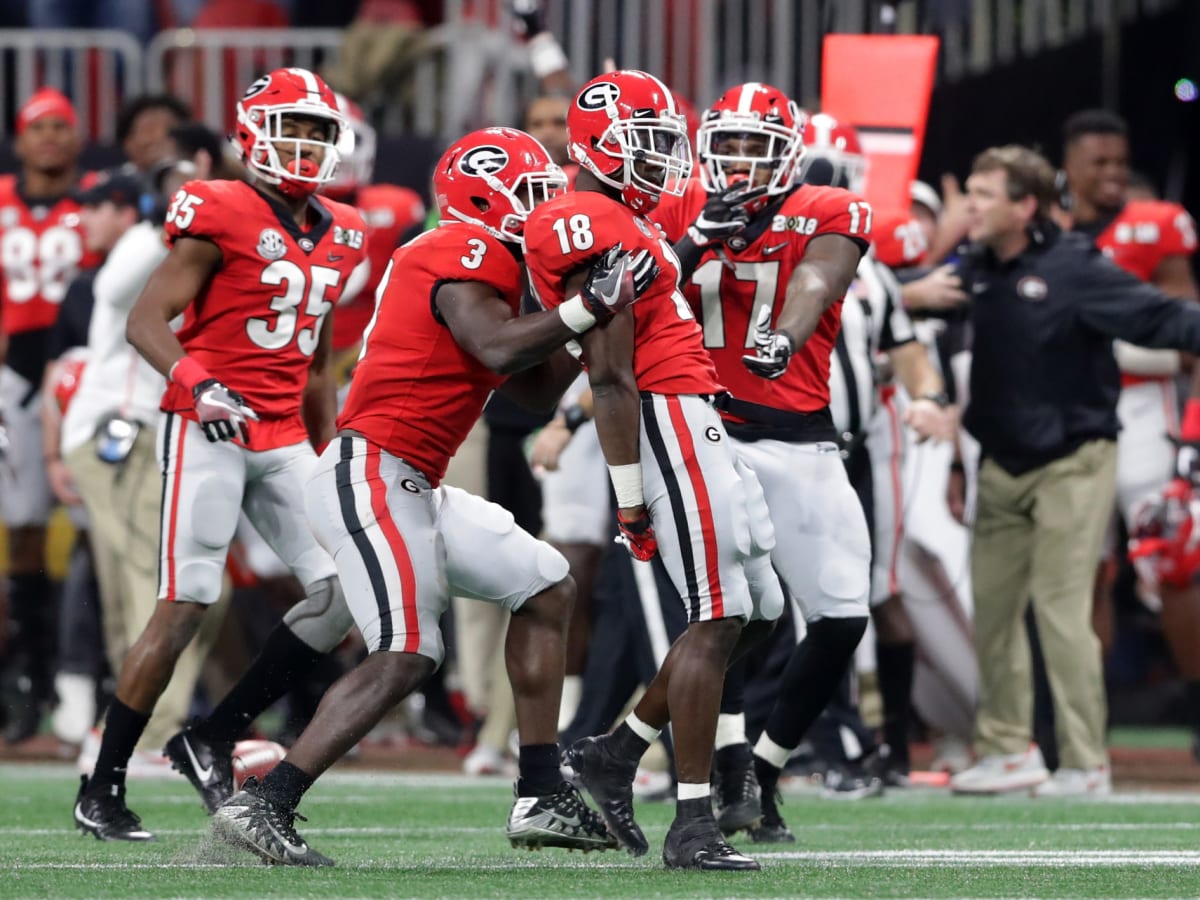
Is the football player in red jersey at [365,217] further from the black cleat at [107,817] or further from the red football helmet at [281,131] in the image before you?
the black cleat at [107,817]

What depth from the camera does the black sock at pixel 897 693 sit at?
7.96 meters

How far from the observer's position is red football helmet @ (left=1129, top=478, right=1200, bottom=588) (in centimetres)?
831

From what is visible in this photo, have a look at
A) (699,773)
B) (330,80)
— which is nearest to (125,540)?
(699,773)

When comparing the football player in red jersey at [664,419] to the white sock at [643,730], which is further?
the white sock at [643,730]

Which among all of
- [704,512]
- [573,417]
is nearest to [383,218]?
[573,417]

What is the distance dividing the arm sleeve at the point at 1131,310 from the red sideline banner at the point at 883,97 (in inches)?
30.7

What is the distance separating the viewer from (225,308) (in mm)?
6082

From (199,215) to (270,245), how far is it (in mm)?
205

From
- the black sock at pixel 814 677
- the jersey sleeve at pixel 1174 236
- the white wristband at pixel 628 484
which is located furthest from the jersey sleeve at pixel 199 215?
the jersey sleeve at pixel 1174 236

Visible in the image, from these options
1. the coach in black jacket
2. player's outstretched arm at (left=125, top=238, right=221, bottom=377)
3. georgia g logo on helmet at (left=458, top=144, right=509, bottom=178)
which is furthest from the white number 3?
the coach in black jacket

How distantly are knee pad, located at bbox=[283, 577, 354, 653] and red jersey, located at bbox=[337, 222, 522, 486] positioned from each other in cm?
86

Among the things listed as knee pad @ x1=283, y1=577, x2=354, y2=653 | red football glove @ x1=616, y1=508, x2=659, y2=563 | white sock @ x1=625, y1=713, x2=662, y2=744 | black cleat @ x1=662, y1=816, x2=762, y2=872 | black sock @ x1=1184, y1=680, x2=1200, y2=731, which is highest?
red football glove @ x1=616, y1=508, x2=659, y2=563

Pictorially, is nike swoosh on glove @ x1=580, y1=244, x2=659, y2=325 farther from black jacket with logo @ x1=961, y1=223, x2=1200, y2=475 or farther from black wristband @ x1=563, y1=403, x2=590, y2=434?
black jacket with logo @ x1=961, y1=223, x2=1200, y2=475

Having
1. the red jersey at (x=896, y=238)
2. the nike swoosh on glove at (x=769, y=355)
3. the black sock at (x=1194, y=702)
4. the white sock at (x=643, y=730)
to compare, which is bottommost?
the black sock at (x=1194, y=702)
